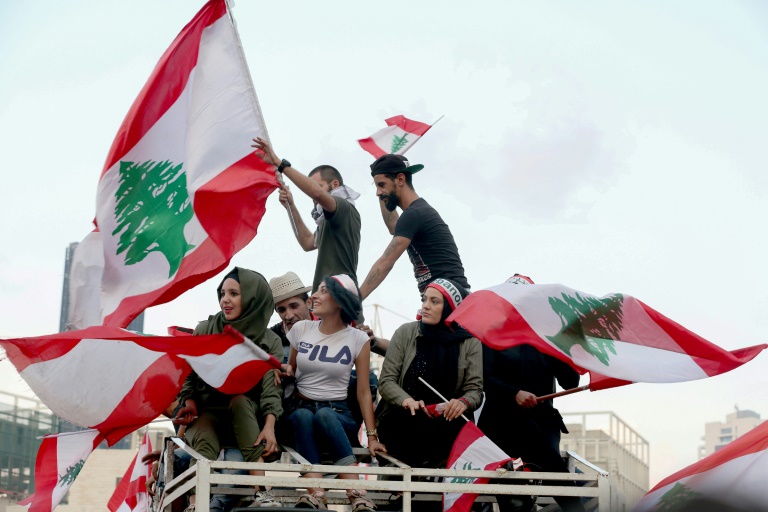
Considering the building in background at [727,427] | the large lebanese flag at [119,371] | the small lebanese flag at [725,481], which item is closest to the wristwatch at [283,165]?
the large lebanese flag at [119,371]

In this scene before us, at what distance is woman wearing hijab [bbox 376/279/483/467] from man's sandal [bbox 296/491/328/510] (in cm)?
110

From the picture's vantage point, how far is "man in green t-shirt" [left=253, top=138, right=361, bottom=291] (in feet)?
32.9

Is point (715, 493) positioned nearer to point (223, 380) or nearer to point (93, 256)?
point (223, 380)

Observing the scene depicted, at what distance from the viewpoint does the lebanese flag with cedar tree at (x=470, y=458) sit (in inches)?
321

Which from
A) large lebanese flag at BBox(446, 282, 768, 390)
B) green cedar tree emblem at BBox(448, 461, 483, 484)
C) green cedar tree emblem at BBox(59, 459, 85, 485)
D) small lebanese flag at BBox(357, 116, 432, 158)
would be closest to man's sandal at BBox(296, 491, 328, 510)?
green cedar tree emblem at BBox(448, 461, 483, 484)

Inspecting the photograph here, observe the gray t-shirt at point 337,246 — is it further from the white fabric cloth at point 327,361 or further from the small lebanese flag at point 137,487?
the small lebanese flag at point 137,487

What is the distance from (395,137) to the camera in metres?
14.0

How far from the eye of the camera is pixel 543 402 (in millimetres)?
9125

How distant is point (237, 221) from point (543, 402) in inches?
123

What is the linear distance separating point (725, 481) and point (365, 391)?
4755mm

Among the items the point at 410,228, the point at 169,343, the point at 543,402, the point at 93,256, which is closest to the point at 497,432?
the point at 543,402

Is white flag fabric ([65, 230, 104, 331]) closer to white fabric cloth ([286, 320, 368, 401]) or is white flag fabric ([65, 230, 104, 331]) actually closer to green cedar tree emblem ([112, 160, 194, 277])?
green cedar tree emblem ([112, 160, 194, 277])

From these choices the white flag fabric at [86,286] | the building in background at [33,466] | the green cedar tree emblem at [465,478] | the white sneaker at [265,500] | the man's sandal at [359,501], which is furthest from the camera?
the building in background at [33,466]

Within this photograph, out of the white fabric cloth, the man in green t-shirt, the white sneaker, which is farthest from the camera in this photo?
the man in green t-shirt
